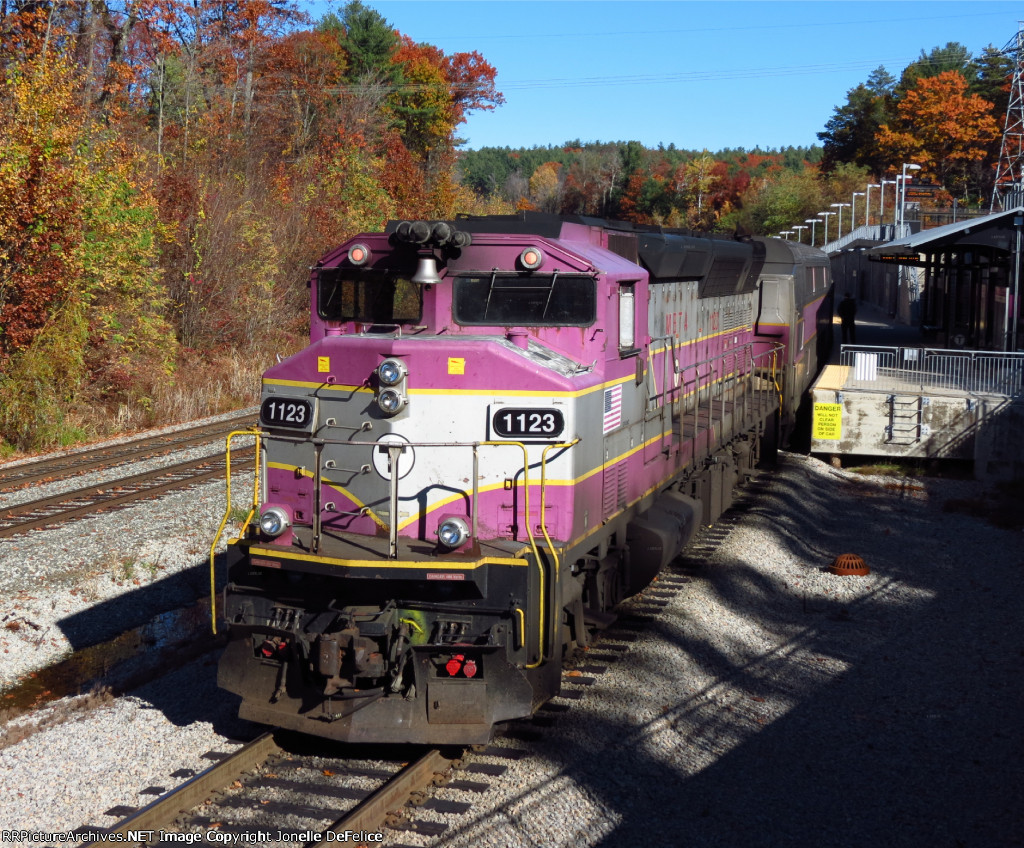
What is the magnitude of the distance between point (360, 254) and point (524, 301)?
136 cm

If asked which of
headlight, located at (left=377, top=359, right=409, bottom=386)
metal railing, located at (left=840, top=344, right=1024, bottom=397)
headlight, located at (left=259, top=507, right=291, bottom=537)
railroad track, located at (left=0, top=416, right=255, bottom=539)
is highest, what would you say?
headlight, located at (left=377, top=359, right=409, bottom=386)

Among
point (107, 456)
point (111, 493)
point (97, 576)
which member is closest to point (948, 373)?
point (111, 493)

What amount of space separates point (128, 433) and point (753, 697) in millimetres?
15758

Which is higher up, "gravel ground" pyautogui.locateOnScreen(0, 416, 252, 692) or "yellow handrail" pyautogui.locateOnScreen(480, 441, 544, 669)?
"yellow handrail" pyautogui.locateOnScreen(480, 441, 544, 669)

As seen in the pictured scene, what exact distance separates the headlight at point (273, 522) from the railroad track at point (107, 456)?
31.9ft

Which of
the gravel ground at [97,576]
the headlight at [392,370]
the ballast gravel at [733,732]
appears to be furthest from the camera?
the gravel ground at [97,576]

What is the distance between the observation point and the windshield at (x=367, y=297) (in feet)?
25.7

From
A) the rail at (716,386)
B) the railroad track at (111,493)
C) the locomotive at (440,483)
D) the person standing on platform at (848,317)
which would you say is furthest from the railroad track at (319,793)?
the person standing on platform at (848,317)

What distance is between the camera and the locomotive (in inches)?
265

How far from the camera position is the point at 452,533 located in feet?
22.0

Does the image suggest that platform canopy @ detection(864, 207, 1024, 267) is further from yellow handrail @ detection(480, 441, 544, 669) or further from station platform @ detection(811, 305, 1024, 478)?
yellow handrail @ detection(480, 441, 544, 669)

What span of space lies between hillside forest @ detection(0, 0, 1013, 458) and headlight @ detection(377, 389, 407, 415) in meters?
13.1

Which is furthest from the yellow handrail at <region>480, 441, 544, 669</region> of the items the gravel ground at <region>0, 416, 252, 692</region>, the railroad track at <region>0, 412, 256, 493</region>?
the railroad track at <region>0, 412, 256, 493</region>

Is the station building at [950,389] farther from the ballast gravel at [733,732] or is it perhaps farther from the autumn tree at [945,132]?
the autumn tree at [945,132]
